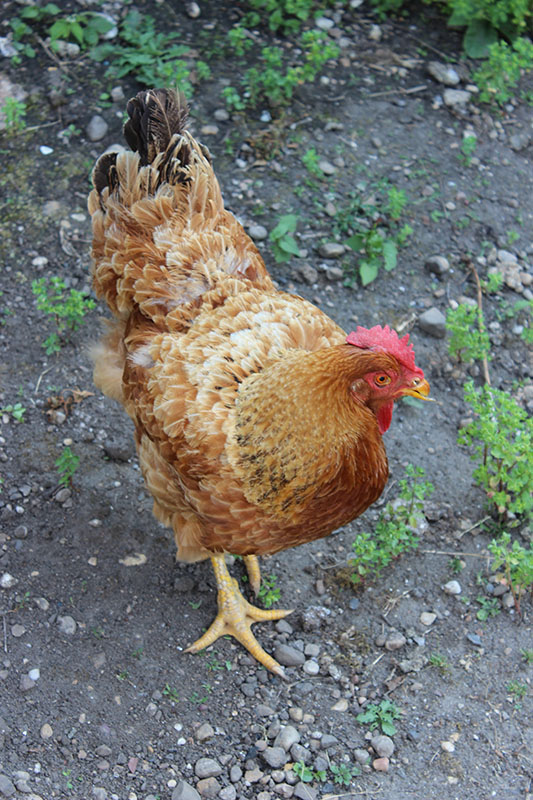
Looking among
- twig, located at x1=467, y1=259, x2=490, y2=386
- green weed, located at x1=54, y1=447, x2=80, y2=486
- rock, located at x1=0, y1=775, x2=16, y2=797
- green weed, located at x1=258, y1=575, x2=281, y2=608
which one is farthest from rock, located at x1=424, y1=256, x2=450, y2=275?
rock, located at x1=0, y1=775, x2=16, y2=797

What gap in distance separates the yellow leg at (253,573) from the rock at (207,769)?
2.82 ft

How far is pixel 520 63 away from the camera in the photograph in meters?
5.35

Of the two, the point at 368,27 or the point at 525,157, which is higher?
the point at 368,27

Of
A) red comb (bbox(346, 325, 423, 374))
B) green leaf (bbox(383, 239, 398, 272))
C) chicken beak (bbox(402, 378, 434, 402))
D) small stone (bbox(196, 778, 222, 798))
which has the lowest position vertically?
small stone (bbox(196, 778, 222, 798))

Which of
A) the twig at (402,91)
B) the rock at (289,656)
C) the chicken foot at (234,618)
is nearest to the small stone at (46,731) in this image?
the chicken foot at (234,618)

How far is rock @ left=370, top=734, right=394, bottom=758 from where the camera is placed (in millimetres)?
3201

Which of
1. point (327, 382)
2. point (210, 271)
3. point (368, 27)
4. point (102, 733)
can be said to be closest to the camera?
point (327, 382)

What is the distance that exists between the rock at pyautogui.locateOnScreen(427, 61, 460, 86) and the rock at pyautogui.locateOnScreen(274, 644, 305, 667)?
4595mm

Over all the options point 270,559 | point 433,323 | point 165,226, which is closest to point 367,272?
point 433,323

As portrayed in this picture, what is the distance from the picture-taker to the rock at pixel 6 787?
2.93 meters

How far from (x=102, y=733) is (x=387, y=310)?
292 centimetres

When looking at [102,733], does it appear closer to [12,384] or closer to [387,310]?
[12,384]

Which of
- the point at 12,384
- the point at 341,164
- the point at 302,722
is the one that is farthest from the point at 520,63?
the point at 302,722

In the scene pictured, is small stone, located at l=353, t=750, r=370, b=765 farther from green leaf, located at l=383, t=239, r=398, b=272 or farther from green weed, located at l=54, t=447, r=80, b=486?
green leaf, located at l=383, t=239, r=398, b=272
